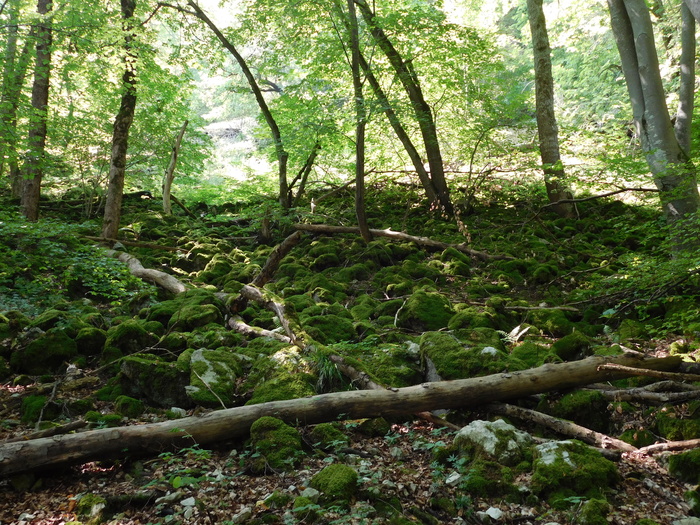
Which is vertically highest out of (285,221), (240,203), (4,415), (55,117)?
(55,117)

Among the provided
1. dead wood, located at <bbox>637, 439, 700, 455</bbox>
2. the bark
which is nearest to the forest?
dead wood, located at <bbox>637, 439, 700, 455</bbox>

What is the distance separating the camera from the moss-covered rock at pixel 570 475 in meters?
2.88

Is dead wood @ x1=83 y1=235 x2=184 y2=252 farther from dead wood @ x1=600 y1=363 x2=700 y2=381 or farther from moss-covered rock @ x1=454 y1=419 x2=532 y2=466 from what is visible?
dead wood @ x1=600 y1=363 x2=700 y2=381

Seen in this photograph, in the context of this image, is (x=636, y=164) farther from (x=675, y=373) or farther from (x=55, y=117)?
(x=55, y=117)

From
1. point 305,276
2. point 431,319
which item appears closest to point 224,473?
point 431,319

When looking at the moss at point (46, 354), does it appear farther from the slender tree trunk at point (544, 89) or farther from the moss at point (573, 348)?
the slender tree trunk at point (544, 89)

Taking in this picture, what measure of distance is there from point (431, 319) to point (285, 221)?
5.96 meters

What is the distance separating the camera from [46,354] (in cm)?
509

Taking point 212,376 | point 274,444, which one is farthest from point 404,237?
point 274,444

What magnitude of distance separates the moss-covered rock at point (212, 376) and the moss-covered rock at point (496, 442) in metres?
2.21

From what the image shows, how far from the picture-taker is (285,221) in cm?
1154

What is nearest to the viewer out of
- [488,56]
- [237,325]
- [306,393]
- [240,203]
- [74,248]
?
[306,393]

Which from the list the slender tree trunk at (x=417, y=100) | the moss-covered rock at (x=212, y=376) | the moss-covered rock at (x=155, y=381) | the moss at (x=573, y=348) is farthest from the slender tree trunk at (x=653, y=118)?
the moss-covered rock at (x=155, y=381)

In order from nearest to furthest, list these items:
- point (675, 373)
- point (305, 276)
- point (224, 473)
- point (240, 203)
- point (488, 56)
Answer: point (224, 473) < point (675, 373) < point (305, 276) < point (488, 56) < point (240, 203)
